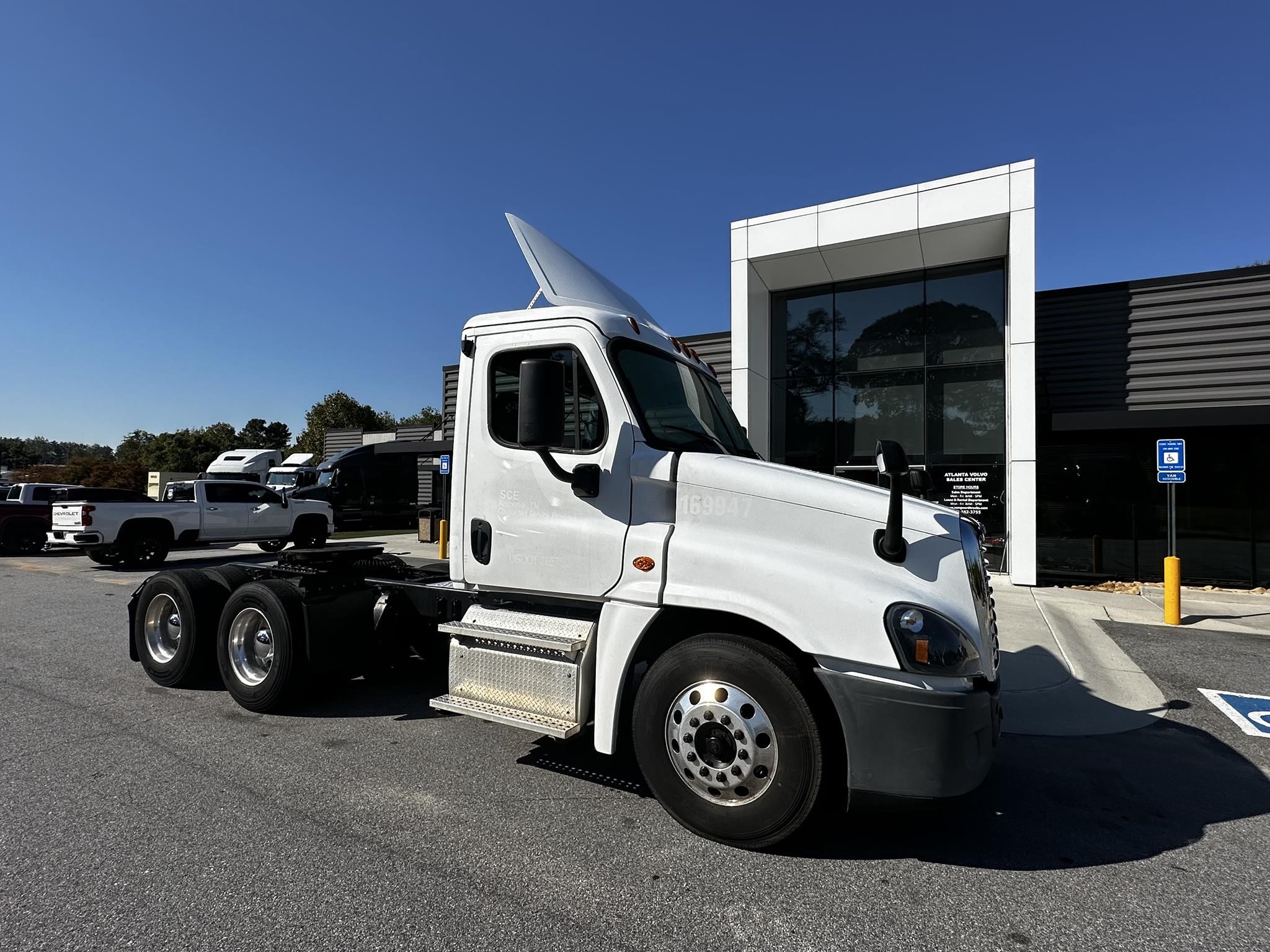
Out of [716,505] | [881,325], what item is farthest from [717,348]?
[716,505]

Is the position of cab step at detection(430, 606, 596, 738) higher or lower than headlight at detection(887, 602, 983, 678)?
lower

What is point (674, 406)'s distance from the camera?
3.86m

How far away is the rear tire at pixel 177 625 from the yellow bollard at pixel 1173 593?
1056 centimetres

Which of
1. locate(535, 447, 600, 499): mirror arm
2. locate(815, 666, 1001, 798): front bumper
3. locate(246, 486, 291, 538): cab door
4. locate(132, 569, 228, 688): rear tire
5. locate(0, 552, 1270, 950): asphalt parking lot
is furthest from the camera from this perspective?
locate(246, 486, 291, 538): cab door

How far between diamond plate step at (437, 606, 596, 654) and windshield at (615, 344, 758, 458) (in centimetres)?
107

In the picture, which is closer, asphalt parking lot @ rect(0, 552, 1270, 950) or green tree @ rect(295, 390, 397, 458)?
asphalt parking lot @ rect(0, 552, 1270, 950)

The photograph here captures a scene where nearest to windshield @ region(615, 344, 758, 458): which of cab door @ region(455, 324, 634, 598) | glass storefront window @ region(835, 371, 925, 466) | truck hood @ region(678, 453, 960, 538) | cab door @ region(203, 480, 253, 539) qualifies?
cab door @ region(455, 324, 634, 598)

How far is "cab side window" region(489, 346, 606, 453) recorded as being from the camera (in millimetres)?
3580

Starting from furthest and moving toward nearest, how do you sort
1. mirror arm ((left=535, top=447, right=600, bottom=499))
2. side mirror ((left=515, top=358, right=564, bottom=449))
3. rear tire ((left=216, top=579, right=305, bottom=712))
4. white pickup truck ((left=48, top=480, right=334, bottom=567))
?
white pickup truck ((left=48, top=480, right=334, bottom=567))
rear tire ((left=216, top=579, right=305, bottom=712))
mirror arm ((left=535, top=447, right=600, bottom=499))
side mirror ((left=515, top=358, right=564, bottom=449))

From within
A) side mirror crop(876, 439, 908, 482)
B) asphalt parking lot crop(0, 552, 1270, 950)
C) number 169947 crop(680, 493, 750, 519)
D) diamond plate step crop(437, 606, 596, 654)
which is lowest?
asphalt parking lot crop(0, 552, 1270, 950)

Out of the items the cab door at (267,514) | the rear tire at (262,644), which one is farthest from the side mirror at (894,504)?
the cab door at (267,514)

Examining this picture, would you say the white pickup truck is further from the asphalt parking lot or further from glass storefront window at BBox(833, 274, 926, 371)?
glass storefront window at BBox(833, 274, 926, 371)

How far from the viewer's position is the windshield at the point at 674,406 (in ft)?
11.8

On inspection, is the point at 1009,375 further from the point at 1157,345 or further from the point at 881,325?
the point at 1157,345
